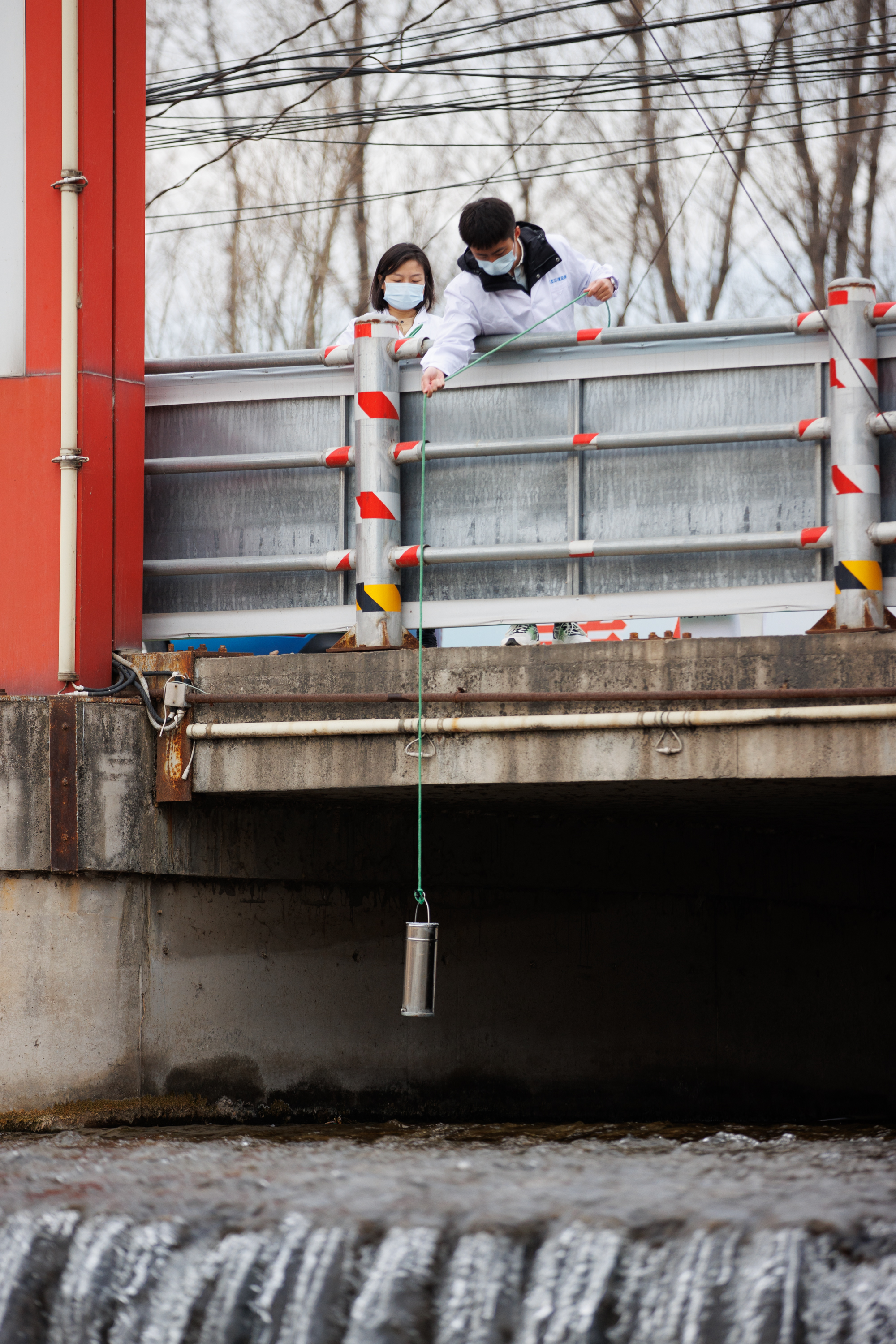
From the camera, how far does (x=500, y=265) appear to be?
22.1 ft

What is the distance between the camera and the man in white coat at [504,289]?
6.63 meters

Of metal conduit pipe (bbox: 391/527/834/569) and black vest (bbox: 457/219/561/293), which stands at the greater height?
black vest (bbox: 457/219/561/293)

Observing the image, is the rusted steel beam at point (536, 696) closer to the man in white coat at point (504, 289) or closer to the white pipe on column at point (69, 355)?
the man in white coat at point (504, 289)

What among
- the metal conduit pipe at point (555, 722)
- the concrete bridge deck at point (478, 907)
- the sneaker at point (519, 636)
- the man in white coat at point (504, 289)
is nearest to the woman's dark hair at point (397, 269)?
the man in white coat at point (504, 289)

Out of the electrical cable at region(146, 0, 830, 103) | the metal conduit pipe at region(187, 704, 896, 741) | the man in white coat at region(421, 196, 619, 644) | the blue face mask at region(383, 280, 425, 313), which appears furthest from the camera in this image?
the electrical cable at region(146, 0, 830, 103)

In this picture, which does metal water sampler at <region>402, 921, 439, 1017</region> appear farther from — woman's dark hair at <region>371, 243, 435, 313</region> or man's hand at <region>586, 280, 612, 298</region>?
woman's dark hair at <region>371, 243, 435, 313</region>

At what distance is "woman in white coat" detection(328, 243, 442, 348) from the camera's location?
7.40 metres

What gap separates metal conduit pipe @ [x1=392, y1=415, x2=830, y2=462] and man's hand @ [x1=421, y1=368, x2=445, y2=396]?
0.29 meters

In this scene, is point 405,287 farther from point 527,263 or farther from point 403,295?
point 527,263

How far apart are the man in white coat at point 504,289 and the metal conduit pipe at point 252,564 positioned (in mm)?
814

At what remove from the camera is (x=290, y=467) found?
7.14 metres

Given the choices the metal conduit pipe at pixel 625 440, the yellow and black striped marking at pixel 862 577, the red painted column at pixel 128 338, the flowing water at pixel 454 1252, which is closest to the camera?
the flowing water at pixel 454 1252

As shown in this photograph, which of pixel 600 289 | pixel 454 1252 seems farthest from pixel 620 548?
pixel 454 1252

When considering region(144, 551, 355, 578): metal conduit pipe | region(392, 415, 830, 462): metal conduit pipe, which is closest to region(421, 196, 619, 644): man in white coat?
region(392, 415, 830, 462): metal conduit pipe
